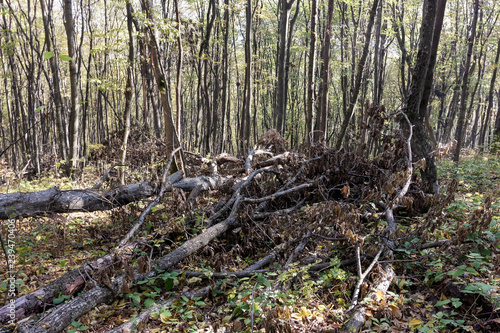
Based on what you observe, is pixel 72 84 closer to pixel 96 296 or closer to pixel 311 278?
pixel 96 296

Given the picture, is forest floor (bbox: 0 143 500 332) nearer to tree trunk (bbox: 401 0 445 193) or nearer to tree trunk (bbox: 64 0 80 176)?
tree trunk (bbox: 401 0 445 193)

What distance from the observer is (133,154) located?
10117 millimetres

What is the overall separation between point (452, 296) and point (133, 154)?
9517 mm

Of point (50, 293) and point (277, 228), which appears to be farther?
point (277, 228)

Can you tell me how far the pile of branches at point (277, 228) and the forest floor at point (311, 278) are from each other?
0.13 feet

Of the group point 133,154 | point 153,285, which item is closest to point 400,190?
point 153,285

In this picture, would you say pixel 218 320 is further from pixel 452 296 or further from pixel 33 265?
pixel 33 265

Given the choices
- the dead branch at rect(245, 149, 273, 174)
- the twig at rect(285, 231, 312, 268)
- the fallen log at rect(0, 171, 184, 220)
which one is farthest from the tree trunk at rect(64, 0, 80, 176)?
the twig at rect(285, 231, 312, 268)

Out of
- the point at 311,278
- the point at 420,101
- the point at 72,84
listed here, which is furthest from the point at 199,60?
the point at 311,278

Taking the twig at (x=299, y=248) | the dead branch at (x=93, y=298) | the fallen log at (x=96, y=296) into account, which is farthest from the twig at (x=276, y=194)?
the twig at (x=299, y=248)

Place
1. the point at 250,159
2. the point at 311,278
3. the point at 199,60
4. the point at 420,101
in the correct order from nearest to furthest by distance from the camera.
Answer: the point at 311,278, the point at 420,101, the point at 250,159, the point at 199,60

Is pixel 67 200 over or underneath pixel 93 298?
over

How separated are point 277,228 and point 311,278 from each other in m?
1.09

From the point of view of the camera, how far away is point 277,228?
443 cm
